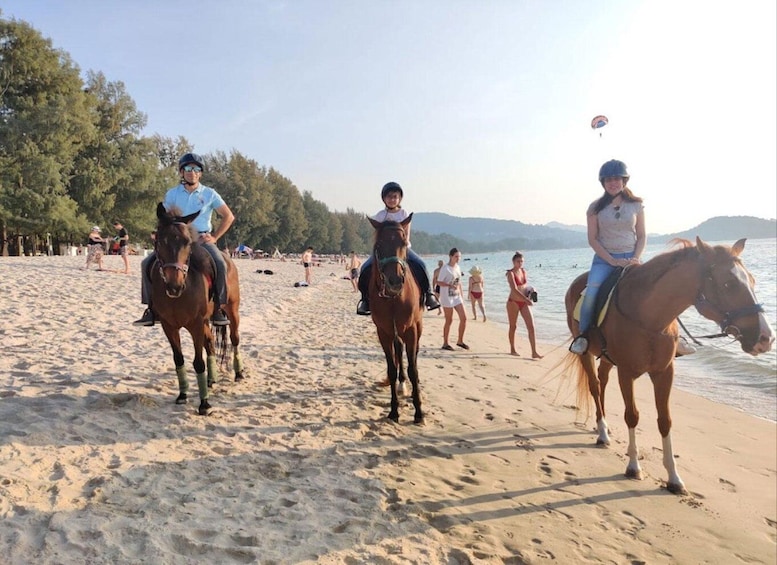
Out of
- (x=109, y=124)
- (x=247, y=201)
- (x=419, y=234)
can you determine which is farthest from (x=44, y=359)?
(x=419, y=234)

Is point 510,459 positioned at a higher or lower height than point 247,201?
lower

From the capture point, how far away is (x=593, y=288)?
5.22 metres

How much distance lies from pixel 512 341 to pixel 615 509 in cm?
726

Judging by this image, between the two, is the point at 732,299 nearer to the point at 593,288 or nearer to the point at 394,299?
the point at 593,288

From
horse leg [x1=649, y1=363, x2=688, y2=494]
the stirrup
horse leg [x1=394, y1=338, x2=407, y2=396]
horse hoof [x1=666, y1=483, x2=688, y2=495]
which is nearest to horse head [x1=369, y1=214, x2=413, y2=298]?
horse leg [x1=394, y1=338, x2=407, y2=396]

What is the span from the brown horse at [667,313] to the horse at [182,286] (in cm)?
471

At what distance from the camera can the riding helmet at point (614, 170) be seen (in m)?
5.08

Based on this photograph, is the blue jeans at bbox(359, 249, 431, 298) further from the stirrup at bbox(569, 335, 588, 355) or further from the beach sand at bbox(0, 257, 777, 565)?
the stirrup at bbox(569, 335, 588, 355)

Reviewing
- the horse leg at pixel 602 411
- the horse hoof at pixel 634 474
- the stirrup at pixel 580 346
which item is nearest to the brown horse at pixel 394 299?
the stirrup at pixel 580 346

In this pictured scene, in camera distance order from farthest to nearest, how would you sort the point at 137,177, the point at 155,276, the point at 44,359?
1. the point at 137,177
2. the point at 44,359
3. the point at 155,276

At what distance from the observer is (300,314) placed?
16203mm

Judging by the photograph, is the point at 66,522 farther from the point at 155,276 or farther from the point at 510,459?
the point at 510,459

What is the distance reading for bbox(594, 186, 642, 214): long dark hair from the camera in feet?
16.8

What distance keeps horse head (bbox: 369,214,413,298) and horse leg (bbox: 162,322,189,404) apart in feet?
8.78
